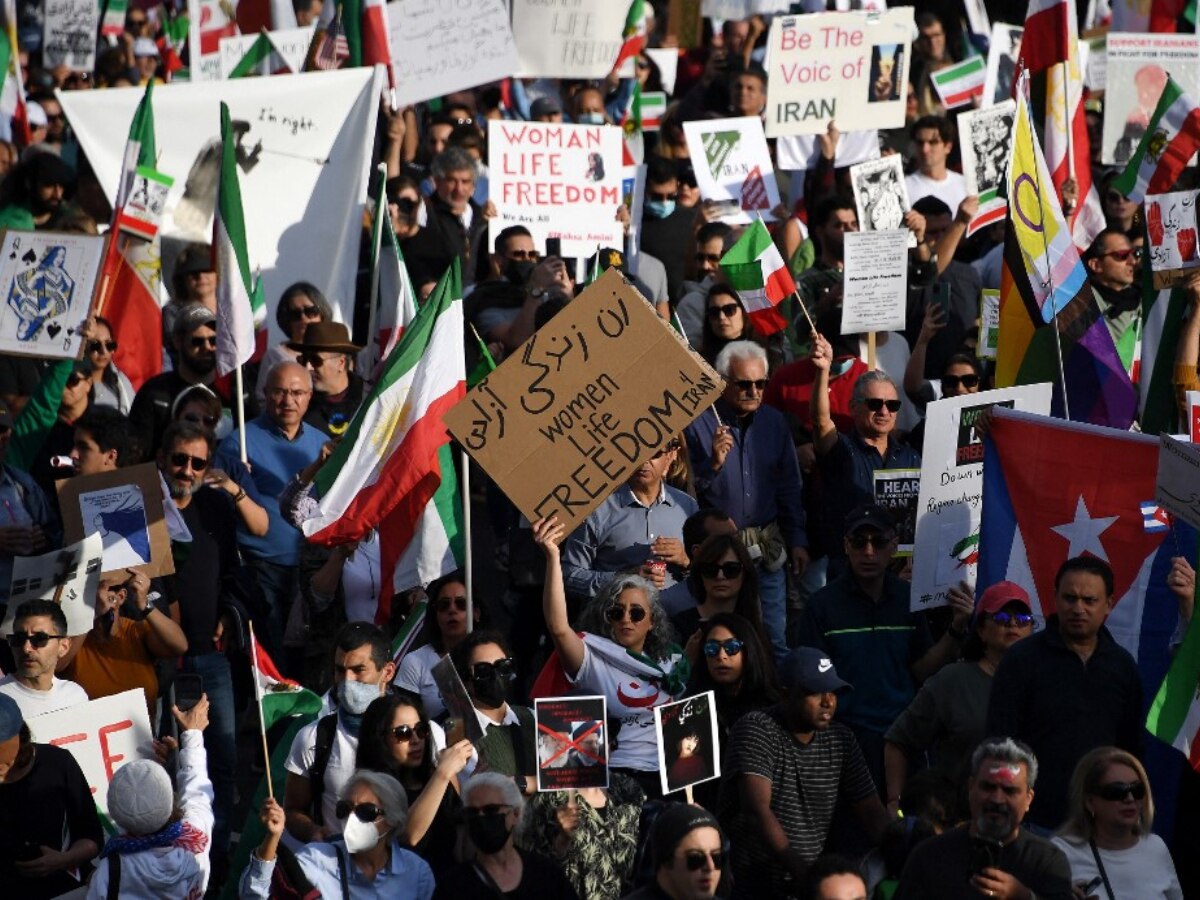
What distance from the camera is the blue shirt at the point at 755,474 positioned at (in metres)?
11.2

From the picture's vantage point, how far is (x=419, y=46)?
1548cm

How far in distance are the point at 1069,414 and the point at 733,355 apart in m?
1.54

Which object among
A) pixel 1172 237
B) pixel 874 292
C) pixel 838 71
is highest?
pixel 838 71

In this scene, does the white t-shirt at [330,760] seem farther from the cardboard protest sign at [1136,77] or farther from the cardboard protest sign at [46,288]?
the cardboard protest sign at [1136,77]

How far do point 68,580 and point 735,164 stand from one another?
6.28 meters

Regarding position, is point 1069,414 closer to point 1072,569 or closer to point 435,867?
point 1072,569

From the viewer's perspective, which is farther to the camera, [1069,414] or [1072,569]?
[1069,414]

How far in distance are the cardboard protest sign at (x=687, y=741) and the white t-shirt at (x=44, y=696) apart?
2.30 metres

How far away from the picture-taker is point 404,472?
10.5 meters

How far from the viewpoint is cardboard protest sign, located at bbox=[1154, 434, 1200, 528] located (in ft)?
29.4

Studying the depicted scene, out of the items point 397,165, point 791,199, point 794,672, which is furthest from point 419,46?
point 794,672

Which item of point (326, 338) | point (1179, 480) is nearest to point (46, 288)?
point (326, 338)

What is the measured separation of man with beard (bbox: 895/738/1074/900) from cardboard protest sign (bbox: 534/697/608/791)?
117 centimetres

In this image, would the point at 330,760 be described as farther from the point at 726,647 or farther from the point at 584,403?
the point at 584,403
